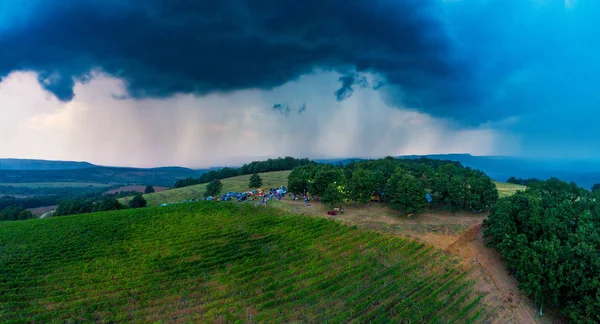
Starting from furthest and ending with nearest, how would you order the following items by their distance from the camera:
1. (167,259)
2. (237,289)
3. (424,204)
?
(424,204)
(167,259)
(237,289)

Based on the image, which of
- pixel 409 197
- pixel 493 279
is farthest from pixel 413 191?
pixel 493 279

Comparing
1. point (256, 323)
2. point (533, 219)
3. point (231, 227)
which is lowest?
point (256, 323)

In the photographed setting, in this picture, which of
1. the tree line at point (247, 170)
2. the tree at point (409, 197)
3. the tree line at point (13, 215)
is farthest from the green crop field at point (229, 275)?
the tree line at point (247, 170)

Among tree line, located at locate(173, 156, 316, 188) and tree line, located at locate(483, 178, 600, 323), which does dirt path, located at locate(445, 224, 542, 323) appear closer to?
tree line, located at locate(483, 178, 600, 323)

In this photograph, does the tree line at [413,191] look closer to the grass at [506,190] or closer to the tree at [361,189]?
the tree at [361,189]

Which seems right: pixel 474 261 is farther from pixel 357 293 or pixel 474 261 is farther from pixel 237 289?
pixel 237 289

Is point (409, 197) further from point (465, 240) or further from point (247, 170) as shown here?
point (247, 170)

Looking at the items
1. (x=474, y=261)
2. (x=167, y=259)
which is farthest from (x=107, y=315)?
(x=474, y=261)
